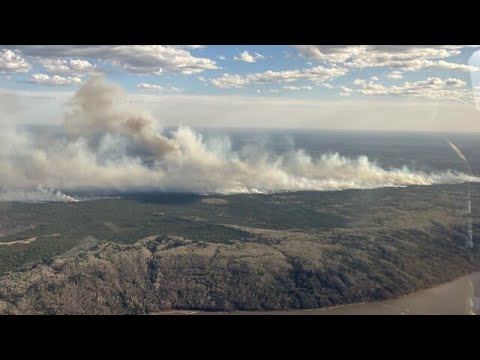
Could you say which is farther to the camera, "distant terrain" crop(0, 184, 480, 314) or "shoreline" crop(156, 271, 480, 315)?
"distant terrain" crop(0, 184, 480, 314)

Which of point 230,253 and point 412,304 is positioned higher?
point 412,304

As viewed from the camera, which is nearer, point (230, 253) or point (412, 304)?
point (412, 304)

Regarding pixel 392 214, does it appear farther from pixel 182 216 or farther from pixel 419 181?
pixel 182 216

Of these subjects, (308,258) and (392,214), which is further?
(392,214)

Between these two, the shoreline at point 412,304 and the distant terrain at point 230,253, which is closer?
the shoreline at point 412,304
